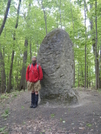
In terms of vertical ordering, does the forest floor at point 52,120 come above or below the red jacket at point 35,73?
below

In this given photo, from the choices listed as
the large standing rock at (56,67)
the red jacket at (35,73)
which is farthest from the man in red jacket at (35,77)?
the large standing rock at (56,67)

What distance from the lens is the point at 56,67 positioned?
5996mm

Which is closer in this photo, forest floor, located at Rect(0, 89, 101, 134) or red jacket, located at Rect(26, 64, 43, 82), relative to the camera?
forest floor, located at Rect(0, 89, 101, 134)

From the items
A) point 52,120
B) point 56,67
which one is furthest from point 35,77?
point 52,120

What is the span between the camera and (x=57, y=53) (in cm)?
611

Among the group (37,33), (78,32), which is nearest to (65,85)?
(78,32)

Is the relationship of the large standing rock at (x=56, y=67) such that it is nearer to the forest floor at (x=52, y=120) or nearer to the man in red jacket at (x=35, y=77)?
the man in red jacket at (x=35, y=77)

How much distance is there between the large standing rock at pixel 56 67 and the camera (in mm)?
5961

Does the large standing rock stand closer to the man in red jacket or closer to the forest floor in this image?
the man in red jacket

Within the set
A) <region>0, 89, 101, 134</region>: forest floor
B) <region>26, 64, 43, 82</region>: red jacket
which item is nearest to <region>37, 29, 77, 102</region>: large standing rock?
<region>26, 64, 43, 82</region>: red jacket

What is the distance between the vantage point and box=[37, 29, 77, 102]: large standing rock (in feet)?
19.6

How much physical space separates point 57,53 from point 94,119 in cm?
307

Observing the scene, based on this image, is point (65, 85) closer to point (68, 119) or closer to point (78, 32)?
point (68, 119)

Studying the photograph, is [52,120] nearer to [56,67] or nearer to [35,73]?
[35,73]
